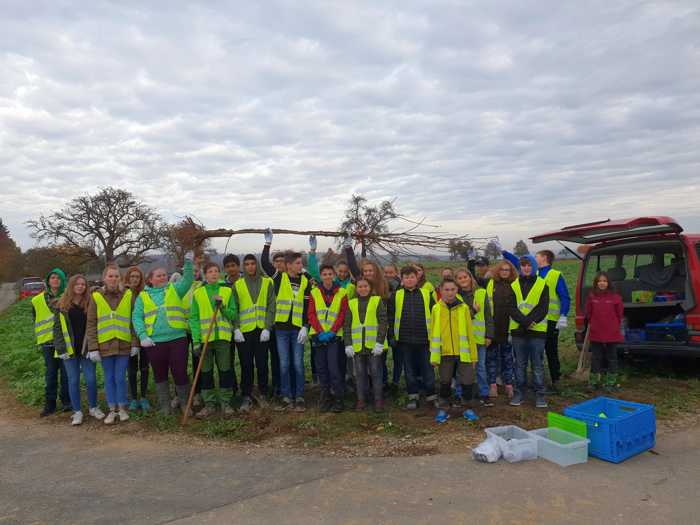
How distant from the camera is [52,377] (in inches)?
253

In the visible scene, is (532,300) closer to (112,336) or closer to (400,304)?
(400,304)

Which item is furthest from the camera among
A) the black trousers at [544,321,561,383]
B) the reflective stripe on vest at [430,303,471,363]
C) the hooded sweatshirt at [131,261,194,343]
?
the black trousers at [544,321,561,383]

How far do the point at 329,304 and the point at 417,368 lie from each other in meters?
1.37

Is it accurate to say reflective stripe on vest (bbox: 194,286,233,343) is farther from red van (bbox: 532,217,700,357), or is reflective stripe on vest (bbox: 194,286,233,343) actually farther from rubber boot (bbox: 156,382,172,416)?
red van (bbox: 532,217,700,357)

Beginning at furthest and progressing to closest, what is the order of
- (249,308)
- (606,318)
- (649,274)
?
(649,274) → (606,318) → (249,308)

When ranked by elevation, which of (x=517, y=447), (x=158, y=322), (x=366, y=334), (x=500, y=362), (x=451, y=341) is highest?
(x=158, y=322)

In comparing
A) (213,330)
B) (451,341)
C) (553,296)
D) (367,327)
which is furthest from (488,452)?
(213,330)

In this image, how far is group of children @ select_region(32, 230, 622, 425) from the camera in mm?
5734

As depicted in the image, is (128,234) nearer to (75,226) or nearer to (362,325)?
(75,226)

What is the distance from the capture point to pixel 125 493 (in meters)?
Answer: 3.93

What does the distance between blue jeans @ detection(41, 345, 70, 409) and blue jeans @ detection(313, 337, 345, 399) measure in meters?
3.32

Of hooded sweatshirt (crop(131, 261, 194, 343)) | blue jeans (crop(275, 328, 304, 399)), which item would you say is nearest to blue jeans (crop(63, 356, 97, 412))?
hooded sweatshirt (crop(131, 261, 194, 343))

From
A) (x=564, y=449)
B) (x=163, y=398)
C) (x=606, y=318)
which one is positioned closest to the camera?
(x=564, y=449)

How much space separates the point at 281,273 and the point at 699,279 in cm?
539
